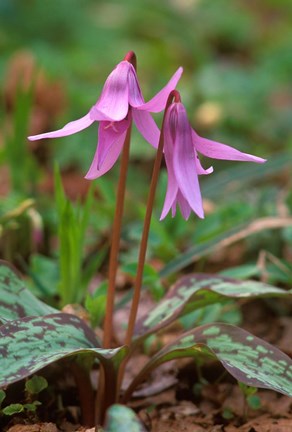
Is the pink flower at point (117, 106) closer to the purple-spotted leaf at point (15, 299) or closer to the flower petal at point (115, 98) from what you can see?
the flower petal at point (115, 98)

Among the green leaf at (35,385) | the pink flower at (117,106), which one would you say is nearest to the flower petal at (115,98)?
the pink flower at (117,106)

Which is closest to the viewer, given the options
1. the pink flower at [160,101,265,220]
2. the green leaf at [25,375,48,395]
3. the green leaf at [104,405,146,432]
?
the green leaf at [104,405,146,432]

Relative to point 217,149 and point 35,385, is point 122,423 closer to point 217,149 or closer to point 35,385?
point 35,385

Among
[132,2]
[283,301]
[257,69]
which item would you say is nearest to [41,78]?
[257,69]

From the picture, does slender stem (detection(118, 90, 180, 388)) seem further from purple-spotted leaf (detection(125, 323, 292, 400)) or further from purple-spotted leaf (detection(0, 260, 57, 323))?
purple-spotted leaf (detection(0, 260, 57, 323))

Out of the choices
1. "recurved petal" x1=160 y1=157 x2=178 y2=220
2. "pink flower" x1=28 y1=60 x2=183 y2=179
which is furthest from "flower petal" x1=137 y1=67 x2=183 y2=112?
"recurved petal" x1=160 y1=157 x2=178 y2=220

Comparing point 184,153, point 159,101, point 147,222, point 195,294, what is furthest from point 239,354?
point 159,101
